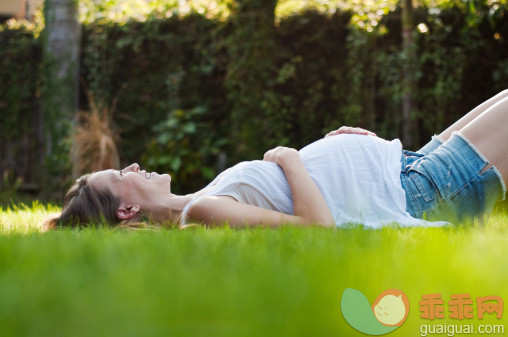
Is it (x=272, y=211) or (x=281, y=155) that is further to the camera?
(x=281, y=155)

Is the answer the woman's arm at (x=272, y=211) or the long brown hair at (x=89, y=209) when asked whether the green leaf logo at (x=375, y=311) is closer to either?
the woman's arm at (x=272, y=211)

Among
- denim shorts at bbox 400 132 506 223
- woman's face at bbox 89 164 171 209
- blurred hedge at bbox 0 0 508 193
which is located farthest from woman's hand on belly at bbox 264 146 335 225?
blurred hedge at bbox 0 0 508 193

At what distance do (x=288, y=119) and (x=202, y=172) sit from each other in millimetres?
1239

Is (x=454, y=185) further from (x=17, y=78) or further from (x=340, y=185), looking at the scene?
→ (x=17, y=78)

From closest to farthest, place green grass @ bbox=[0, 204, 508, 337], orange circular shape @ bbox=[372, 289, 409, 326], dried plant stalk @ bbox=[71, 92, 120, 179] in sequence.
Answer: green grass @ bbox=[0, 204, 508, 337], orange circular shape @ bbox=[372, 289, 409, 326], dried plant stalk @ bbox=[71, 92, 120, 179]

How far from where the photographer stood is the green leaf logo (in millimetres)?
1118

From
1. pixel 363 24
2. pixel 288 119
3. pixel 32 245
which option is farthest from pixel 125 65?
pixel 32 245

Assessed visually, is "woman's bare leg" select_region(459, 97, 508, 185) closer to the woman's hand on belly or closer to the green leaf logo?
the woman's hand on belly

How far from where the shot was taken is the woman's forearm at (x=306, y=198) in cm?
242

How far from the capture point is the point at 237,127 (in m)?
6.72

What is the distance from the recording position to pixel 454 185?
2584 millimetres

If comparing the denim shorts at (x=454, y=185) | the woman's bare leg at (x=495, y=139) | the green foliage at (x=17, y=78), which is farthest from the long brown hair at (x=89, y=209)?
the green foliage at (x=17, y=78)

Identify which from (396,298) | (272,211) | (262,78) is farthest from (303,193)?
(262,78)

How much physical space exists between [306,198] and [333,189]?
0.22 m
